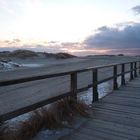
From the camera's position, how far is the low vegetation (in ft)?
14.8

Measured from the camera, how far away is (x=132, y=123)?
566cm

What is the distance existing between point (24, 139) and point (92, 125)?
1.56m

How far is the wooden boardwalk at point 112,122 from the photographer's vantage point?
4855 millimetres

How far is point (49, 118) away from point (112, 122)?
1.43m

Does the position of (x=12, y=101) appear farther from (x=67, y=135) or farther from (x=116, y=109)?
(x=67, y=135)

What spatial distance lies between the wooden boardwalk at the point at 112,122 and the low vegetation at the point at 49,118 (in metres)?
0.39

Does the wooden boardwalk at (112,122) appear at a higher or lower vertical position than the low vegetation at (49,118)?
lower

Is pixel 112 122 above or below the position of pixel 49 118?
below

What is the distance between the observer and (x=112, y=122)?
18.7 feet

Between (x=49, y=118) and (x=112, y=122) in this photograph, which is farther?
(x=112, y=122)

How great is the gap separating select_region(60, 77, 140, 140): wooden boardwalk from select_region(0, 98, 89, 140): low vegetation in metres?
0.39

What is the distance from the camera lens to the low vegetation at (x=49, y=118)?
452 centimetres

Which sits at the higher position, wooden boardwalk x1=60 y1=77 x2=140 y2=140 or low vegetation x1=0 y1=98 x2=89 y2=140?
low vegetation x1=0 y1=98 x2=89 y2=140

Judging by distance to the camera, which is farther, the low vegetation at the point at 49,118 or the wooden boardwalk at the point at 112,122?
the wooden boardwalk at the point at 112,122
